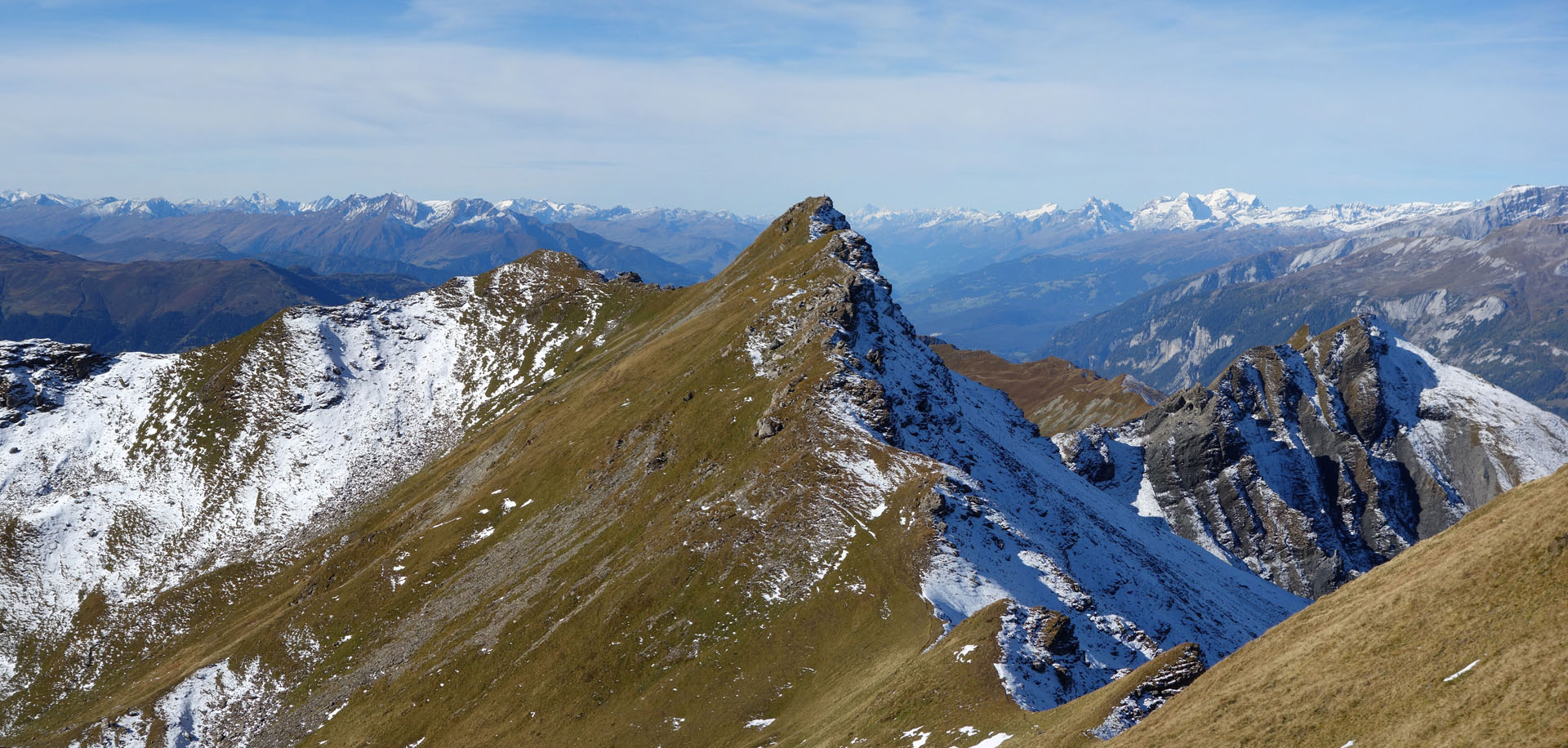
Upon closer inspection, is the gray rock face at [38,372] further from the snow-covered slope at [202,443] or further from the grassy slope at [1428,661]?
the grassy slope at [1428,661]

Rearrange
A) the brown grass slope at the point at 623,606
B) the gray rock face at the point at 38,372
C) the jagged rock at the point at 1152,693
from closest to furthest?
1. the jagged rock at the point at 1152,693
2. the brown grass slope at the point at 623,606
3. the gray rock face at the point at 38,372

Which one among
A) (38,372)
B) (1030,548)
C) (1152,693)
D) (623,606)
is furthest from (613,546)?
(38,372)

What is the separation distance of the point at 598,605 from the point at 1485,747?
78.2 m

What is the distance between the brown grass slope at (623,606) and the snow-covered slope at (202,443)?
10.8m

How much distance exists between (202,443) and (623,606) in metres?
131

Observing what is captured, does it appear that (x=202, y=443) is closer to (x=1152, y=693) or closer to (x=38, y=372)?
(x=38, y=372)

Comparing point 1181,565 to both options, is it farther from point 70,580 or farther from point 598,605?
point 70,580

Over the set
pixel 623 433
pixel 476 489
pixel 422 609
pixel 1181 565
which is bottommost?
pixel 1181 565

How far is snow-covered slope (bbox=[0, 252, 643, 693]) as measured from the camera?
144 meters

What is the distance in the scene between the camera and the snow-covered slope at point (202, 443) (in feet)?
471

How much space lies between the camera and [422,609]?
107m

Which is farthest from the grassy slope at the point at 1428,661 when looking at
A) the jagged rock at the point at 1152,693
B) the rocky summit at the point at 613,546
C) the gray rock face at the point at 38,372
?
the gray rock face at the point at 38,372

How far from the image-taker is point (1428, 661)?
30.3 m

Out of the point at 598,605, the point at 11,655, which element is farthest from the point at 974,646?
the point at 11,655
